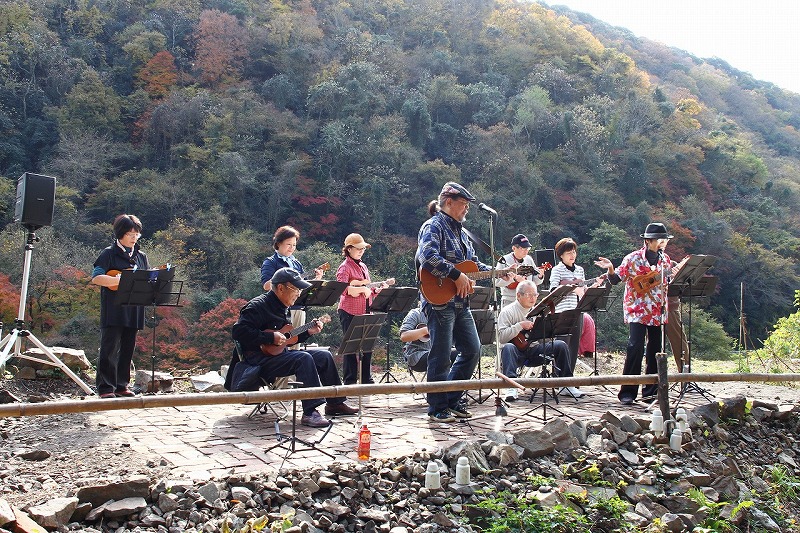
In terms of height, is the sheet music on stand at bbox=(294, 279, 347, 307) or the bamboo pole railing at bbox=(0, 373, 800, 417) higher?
the sheet music on stand at bbox=(294, 279, 347, 307)

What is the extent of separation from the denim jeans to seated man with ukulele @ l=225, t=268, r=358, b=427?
846 mm

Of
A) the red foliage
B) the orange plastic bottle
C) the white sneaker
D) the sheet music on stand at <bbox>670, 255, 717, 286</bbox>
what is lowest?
the red foliage

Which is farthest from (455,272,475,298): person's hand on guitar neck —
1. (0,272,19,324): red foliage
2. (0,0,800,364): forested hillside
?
(0,0,800,364): forested hillside

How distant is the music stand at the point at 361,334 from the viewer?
20.2 ft

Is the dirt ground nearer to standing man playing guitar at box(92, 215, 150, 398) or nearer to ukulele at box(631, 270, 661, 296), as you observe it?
standing man playing guitar at box(92, 215, 150, 398)

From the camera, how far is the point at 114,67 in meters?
27.7

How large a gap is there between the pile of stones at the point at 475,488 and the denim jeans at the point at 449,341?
27.3 inches

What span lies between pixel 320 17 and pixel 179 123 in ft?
39.7

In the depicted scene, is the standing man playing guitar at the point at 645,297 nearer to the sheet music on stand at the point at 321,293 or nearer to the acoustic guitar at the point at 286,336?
the sheet music on stand at the point at 321,293

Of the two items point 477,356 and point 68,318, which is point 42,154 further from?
point 477,356

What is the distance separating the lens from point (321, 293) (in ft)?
21.6

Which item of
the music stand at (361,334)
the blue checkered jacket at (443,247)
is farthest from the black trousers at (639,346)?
the music stand at (361,334)

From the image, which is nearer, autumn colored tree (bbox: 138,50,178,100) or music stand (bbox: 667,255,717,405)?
music stand (bbox: 667,255,717,405)

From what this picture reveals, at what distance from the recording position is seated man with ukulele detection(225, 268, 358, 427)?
18.5ft
